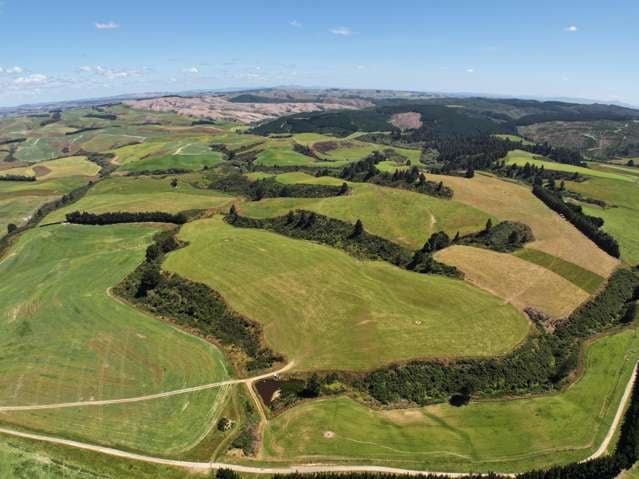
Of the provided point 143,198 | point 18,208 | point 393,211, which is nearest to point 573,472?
point 393,211

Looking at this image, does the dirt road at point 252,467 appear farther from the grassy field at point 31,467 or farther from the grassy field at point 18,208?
the grassy field at point 18,208

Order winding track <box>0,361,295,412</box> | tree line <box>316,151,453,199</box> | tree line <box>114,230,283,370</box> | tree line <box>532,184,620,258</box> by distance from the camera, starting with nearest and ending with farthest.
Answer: winding track <box>0,361,295,412</box>, tree line <box>114,230,283,370</box>, tree line <box>532,184,620,258</box>, tree line <box>316,151,453,199</box>

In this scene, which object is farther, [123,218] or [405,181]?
[405,181]

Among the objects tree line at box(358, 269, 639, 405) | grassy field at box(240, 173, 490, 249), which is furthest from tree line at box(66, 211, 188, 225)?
tree line at box(358, 269, 639, 405)

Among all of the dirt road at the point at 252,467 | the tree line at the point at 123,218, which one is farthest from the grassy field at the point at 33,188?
the dirt road at the point at 252,467

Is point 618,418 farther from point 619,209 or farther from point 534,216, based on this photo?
point 619,209

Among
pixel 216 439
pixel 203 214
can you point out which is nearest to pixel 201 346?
pixel 216 439

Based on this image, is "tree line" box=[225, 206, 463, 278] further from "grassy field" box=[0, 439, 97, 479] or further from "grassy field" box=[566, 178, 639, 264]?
"grassy field" box=[0, 439, 97, 479]
